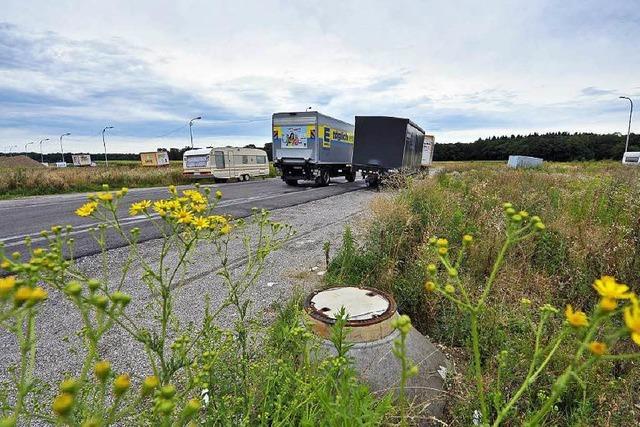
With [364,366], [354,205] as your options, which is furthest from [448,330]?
[354,205]

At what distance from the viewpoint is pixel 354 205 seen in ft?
41.2

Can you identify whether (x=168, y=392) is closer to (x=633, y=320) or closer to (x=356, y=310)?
(x=633, y=320)

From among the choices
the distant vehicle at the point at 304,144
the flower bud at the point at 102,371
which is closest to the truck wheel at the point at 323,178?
the distant vehicle at the point at 304,144

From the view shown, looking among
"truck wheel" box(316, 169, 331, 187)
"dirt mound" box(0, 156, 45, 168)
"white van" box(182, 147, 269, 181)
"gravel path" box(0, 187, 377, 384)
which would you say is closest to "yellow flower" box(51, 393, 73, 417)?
"gravel path" box(0, 187, 377, 384)

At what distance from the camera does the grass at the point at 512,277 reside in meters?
2.41

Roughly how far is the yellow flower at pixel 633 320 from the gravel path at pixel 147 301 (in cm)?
187

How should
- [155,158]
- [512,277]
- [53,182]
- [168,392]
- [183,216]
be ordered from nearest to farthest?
[168,392] < [183,216] < [512,277] < [53,182] < [155,158]

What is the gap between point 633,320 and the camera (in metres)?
0.73

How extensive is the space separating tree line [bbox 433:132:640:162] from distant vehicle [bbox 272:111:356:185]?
59.0 metres

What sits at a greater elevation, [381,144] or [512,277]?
[381,144]

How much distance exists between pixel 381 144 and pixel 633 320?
18513 mm

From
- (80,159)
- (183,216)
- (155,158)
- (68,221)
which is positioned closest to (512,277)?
(183,216)

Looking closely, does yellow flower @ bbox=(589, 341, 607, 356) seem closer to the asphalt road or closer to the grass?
the grass

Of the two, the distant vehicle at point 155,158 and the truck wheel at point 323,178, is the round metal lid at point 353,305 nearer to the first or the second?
the truck wheel at point 323,178
